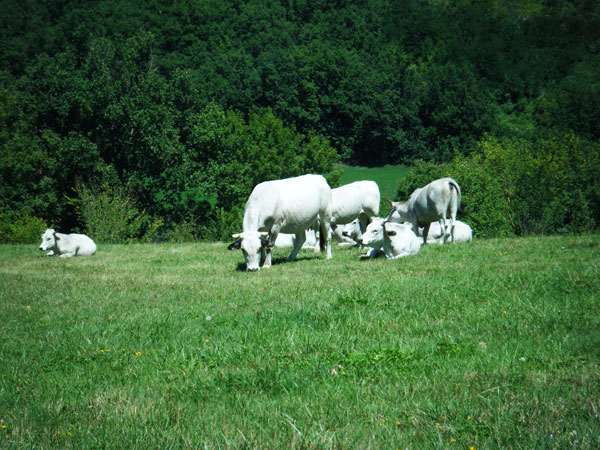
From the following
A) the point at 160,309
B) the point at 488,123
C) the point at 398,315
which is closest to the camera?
the point at 398,315

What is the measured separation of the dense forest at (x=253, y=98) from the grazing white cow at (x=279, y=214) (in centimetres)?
1183

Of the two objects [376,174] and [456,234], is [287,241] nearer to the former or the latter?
[456,234]

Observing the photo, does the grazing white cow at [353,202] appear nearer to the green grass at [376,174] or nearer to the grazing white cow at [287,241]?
the grazing white cow at [287,241]

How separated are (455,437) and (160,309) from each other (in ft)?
17.1

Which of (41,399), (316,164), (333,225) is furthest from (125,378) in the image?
(316,164)

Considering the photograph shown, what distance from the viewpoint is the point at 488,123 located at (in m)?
69.5

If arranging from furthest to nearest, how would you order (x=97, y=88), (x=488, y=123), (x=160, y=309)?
1. (x=488, y=123)
2. (x=97, y=88)
3. (x=160, y=309)

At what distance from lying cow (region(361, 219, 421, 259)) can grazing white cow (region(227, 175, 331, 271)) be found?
4.35ft

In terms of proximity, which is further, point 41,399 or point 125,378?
point 125,378

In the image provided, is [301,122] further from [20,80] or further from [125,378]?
[125,378]

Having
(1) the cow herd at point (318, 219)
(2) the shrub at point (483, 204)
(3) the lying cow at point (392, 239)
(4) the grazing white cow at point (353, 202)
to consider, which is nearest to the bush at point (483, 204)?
(2) the shrub at point (483, 204)

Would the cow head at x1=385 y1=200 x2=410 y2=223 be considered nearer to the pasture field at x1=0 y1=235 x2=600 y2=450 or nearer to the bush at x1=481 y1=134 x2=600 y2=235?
the bush at x1=481 y1=134 x2=600 y2=235

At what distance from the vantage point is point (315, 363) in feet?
16.0

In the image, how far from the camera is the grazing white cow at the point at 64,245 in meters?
16.6
